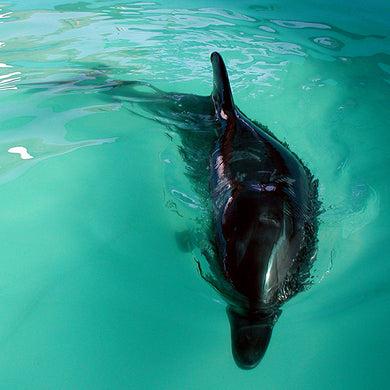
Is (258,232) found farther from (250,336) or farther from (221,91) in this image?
(221,91)

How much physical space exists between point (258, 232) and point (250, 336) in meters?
0.51

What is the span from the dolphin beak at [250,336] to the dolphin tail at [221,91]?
217 centimetres

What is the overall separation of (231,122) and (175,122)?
85 cm

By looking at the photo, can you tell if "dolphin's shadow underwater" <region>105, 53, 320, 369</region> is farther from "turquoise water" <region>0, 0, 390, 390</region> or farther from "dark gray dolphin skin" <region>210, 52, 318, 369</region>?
"turquoise water" <region>0, 0, 390, 390</region>

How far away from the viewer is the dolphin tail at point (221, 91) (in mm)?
3832

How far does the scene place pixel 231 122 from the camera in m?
3.63

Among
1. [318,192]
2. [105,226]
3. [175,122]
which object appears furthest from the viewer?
[175,122]

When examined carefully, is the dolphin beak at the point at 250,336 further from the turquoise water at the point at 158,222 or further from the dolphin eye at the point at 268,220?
the dolphin eye at the point at 268,220

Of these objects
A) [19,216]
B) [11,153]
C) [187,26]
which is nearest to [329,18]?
[187,26]

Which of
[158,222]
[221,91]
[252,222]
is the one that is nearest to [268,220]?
[252,222]

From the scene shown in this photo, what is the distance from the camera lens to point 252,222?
2213mm

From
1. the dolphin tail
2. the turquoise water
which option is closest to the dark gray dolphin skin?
the turquoise water

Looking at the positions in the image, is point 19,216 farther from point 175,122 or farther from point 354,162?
point 354,162

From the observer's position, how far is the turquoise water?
203 centimetres
